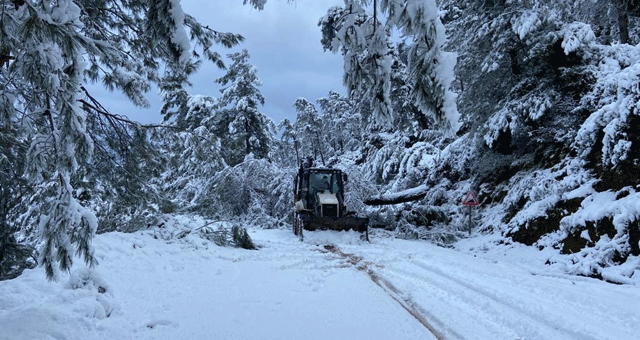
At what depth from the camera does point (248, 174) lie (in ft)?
60.7

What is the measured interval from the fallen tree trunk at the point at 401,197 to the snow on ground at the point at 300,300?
7623 millimetres

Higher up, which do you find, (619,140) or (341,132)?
(341,132)

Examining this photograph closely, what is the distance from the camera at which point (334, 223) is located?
42.5ft

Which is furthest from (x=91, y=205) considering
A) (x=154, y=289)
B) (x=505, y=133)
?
(x=505, y=133)

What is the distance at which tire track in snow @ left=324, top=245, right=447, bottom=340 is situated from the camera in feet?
15.0

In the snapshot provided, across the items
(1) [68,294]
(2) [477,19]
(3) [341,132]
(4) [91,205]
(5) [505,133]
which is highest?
(3) [341,132]

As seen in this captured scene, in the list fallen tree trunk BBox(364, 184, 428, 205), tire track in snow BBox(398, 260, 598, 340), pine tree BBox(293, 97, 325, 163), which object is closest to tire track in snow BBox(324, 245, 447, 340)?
tire track in snow BBox(398, 260, 598, 340)

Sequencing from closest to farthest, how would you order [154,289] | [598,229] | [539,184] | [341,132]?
[154,289]
[598,229]
[539,184]
[341,132]

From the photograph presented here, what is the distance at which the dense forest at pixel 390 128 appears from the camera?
10.3ft

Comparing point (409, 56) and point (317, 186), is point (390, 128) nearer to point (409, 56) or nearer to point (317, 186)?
point (409, 56)

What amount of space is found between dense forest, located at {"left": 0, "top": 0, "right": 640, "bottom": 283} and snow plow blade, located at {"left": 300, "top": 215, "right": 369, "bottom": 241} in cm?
216

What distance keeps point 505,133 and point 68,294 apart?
12374 millimetres

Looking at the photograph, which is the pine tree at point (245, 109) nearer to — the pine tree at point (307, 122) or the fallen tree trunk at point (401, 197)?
the fallen tree trunk at point (401, 197)

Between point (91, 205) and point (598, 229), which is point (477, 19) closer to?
point (598, 229)
